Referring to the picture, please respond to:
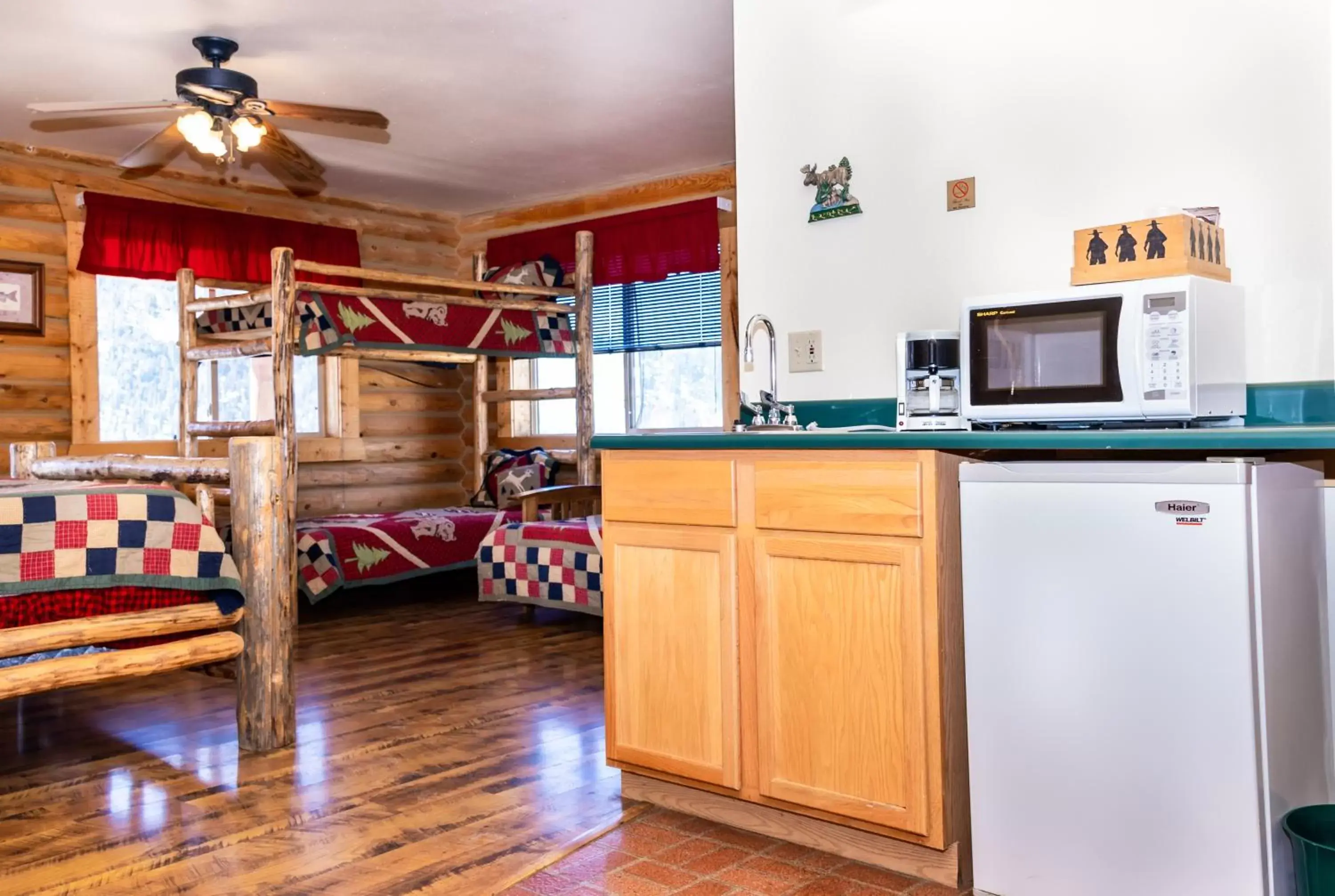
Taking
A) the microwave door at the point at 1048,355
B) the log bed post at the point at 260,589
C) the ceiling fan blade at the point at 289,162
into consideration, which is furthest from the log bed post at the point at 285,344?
the microwave door at the point at 1048,355

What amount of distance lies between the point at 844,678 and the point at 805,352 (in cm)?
119

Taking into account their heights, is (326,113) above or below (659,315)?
above

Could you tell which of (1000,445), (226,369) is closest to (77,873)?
(1000,445)

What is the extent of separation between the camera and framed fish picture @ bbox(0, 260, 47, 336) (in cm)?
552

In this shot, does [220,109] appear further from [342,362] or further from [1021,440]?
[1021,440]

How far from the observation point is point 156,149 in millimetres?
4715

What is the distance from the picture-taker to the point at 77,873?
7.70ft

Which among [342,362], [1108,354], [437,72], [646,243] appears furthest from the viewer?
[342,362]

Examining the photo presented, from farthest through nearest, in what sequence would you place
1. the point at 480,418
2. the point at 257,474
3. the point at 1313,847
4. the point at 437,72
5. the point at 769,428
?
the point at 480,418, the point at 437,72, the point at 257,474, the point at 769,428, the point at 1313,847

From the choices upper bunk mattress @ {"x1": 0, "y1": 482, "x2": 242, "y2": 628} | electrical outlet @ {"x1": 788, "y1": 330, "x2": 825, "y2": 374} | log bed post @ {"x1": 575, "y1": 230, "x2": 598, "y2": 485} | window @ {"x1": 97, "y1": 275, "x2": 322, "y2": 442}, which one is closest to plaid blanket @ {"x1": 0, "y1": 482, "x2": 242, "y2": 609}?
upper bunk mattress @ {"x1": 0, "y1": 482, "x2": 242, "y2": 628}

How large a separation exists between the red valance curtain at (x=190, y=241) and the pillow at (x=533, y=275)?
107 centimetres

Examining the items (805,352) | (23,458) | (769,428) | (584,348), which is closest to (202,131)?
(23,458)

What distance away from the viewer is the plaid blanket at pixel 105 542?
2.78 m

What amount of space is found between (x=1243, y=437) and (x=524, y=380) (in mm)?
5963
